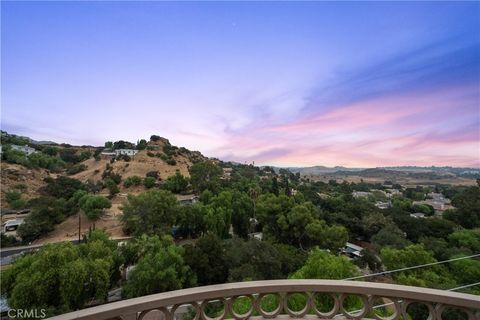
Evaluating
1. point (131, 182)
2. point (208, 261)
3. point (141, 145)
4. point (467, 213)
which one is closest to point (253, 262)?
point (208, 261)

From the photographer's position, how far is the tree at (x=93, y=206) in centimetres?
2350

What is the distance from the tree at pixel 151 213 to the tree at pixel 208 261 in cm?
702

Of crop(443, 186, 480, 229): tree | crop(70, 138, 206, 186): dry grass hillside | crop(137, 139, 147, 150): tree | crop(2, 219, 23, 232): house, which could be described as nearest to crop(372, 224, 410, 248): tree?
crop(443, 186, 480, 229): tree

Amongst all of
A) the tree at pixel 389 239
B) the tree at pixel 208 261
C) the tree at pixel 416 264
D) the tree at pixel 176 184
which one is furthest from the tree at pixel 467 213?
the tree at pixel 176 184

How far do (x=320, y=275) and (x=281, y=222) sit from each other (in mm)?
9477

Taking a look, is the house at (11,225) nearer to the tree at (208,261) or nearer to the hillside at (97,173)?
the hillside at (97,173)

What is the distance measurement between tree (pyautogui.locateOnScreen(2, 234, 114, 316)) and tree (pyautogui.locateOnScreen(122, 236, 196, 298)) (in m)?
1.10

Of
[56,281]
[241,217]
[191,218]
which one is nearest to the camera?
[56,281]

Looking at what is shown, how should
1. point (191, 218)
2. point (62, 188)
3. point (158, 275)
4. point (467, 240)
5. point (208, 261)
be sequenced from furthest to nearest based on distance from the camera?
point (62, 188) → point (191, 218) → point (467, 240) → point (208, 261) → point (158, 275)

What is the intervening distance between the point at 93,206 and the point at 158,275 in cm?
1911

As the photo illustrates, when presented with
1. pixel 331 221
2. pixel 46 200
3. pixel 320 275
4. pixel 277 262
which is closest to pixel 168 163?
pixel 46 200

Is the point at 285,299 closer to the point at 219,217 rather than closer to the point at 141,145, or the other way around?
the point at 219,217

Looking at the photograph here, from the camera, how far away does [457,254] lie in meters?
15.2

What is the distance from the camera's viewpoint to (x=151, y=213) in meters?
18.4
